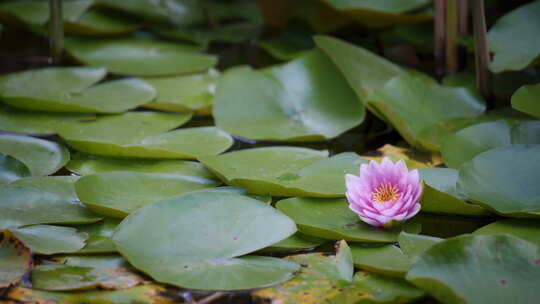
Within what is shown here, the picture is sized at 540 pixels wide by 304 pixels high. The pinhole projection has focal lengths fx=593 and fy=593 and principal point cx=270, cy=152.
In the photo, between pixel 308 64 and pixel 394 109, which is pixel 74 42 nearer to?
pixel 308 64

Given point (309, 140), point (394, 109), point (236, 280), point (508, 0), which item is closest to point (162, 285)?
point (236, 280)

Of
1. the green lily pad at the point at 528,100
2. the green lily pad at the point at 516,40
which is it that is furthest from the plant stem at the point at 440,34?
the green lily pad at the point at 528,100

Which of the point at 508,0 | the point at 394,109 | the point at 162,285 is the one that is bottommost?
the point at 162,285

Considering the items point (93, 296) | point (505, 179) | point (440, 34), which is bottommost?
point (93, 296)

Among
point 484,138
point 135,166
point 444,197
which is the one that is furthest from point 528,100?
point 135,166

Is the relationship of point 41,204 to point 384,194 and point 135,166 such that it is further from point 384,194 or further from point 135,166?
point 384,194

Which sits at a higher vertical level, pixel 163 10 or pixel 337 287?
pixel 163 10

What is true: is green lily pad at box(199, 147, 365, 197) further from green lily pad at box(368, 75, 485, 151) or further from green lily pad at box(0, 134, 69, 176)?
green lily pad at box(0, 134, 69, 176)

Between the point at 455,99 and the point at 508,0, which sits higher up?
the point at 508,0
